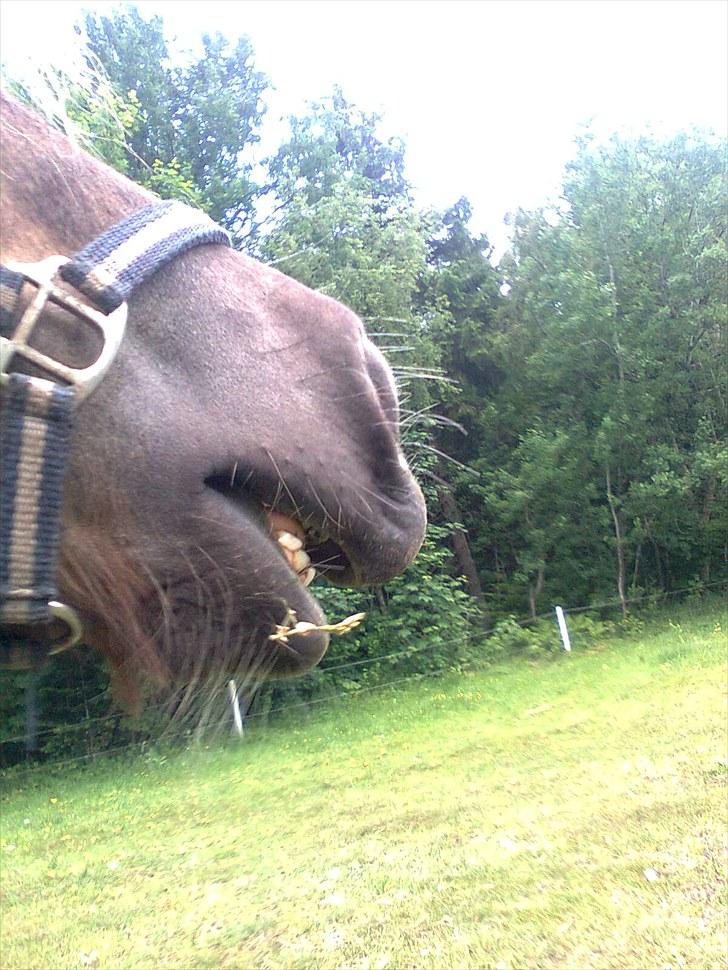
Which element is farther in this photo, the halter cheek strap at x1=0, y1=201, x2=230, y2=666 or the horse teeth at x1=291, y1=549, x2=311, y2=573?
the horse teeth at x1=291, y1=549, x2=311, y2=573

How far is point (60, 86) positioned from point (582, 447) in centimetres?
1533

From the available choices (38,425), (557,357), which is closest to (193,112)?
(557,357)

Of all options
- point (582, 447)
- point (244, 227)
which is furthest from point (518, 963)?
point (582, 447)

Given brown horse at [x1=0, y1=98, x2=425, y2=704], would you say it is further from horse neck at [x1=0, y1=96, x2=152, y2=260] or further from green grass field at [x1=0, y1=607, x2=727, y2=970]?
green grass field at [x1=0, y1=607, x2=727, y2=970]

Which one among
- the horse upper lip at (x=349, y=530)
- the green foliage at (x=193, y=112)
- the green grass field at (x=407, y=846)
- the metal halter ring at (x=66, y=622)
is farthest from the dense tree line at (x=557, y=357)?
the metal halter ring at (x=66, y=622)

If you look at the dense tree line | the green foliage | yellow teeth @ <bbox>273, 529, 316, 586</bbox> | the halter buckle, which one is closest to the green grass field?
yellow teeth @ <bbox>273, 529, 316, 586</bbox>

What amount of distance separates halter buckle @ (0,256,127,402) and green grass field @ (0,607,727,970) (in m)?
1.26

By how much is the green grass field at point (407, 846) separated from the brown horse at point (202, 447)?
36.8 inches

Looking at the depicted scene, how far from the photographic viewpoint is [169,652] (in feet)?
4.24

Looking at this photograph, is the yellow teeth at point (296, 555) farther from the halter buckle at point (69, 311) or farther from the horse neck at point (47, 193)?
the horse neck at point (47, 193)

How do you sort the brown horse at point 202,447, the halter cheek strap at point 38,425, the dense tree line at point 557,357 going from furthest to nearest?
the dense tree line at point 557,357
the brown horse at point 202,447
the halter cheek strap at point 38,425

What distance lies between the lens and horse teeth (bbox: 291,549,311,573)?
4.55 ft

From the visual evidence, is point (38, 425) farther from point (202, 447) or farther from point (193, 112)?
point (193, 112)

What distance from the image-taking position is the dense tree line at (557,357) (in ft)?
41.7
